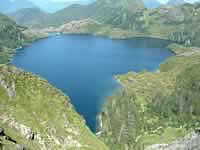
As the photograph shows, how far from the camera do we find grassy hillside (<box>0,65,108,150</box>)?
8281 centimetres

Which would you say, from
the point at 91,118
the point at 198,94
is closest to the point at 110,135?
the point at 91,118

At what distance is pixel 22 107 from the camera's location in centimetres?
9575

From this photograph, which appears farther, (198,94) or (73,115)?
A: (198,94)

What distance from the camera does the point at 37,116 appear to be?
9575 cm

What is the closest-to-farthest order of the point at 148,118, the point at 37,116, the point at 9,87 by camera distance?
1. the point at 37,116
2. the point at 9,87
3. the point at 148,118

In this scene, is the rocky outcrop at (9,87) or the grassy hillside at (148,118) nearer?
the rocky outcrop at (9,87)

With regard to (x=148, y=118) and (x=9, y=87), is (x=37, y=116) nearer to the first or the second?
(x=9, y=87)

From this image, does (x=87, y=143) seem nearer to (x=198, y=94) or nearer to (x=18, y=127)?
(x=18, y=127)

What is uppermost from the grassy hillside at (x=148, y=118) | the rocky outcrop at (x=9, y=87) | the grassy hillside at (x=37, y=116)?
the rocky outcrop at (x=9, y=87)

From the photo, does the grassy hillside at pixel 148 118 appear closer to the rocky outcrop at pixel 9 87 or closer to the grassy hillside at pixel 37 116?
the grassy hillside at pixel 37 116

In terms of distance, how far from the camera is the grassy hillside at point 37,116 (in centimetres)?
8281

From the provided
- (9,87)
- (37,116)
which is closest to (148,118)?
(37,116)

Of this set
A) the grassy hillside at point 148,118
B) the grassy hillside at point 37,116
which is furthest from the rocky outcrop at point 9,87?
the grassy hillside at point 148,118

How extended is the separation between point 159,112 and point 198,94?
3739 cm
